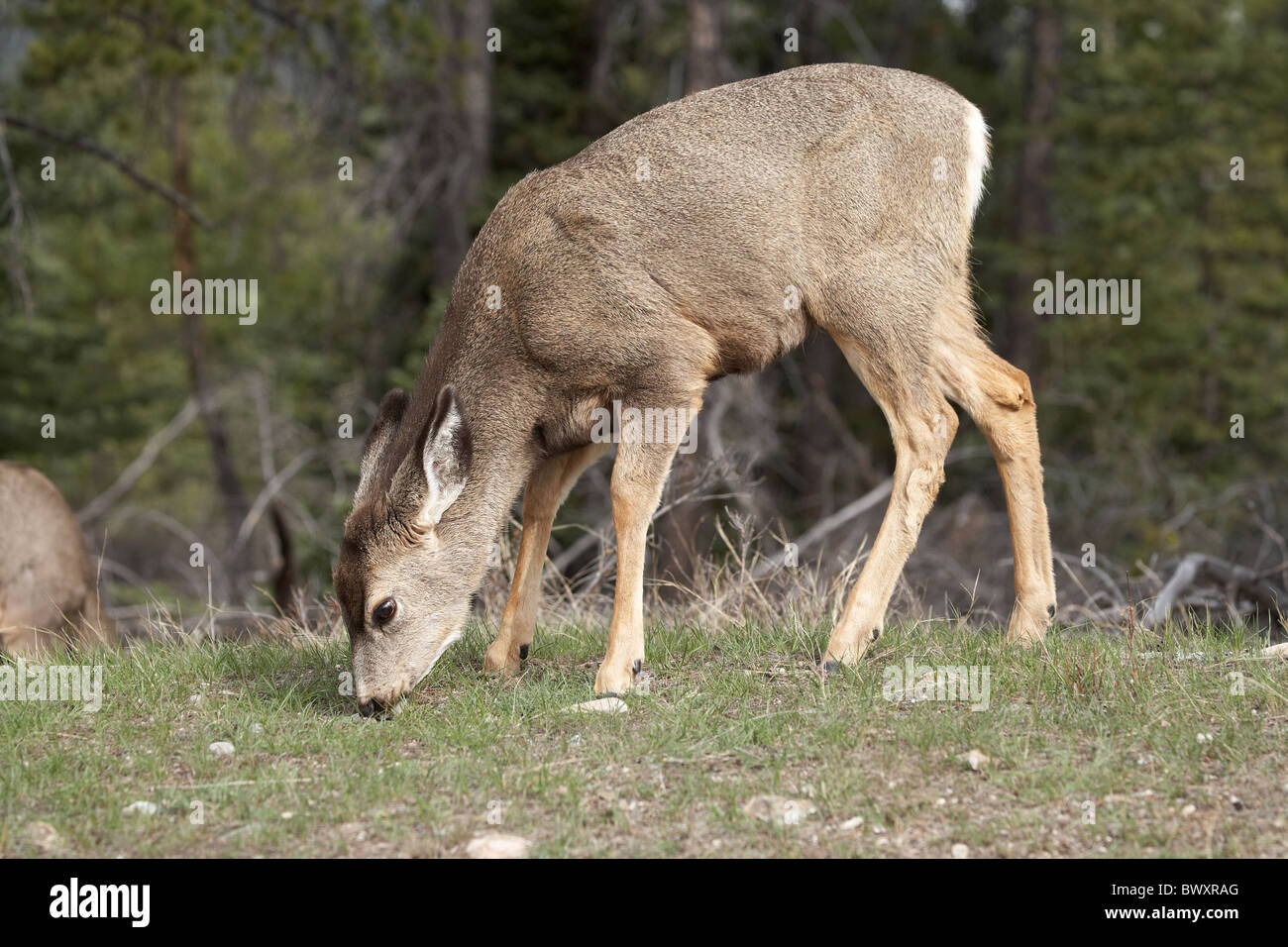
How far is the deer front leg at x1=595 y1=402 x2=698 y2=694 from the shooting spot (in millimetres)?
5930

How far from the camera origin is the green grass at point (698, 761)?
4.43 metres

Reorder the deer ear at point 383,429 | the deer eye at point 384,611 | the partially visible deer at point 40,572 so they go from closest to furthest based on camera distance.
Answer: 1. the deer eye at point 384,611
2. the deer ear at point 383,429
3. the partially visible deer at point 40,572

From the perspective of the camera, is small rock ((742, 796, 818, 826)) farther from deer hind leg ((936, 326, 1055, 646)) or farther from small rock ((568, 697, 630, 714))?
deer hind leg ((936, 326, 1055, 646))

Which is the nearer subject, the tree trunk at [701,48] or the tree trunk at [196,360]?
the tree trunk at [701,48]

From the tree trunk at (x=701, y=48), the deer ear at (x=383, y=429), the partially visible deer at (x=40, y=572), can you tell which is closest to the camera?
the deer ear at (x=383, y=429)

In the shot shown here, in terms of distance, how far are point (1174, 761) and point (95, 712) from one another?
14.5 feet

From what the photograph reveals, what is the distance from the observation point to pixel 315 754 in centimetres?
532

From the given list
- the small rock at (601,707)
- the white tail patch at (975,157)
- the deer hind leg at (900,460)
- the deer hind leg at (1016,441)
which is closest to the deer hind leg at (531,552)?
the small rock at (601,707)

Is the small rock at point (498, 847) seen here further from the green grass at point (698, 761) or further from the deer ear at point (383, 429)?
the deer ear at point (383, 429)

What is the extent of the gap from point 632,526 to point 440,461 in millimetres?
915

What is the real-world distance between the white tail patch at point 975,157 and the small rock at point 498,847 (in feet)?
12.2

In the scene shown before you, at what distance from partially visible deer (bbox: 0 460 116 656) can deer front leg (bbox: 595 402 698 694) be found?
3515mm

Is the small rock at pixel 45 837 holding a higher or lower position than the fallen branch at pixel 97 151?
lower

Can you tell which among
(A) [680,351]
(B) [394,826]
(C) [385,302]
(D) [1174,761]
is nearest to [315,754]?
(B) [394,826]
